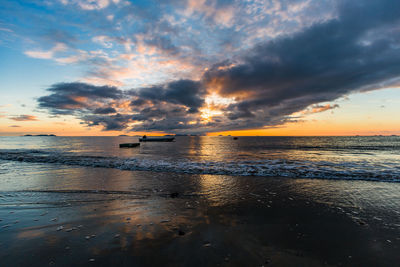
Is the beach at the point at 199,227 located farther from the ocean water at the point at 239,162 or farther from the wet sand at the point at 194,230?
the ocean water at the point at 239,162

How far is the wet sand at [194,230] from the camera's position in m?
3.92

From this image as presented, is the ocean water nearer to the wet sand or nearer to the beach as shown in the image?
the beach

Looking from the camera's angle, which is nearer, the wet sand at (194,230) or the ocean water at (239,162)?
the wet sand at (194,230)

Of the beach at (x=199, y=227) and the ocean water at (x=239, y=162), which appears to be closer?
the beach at (x=199, y=227)

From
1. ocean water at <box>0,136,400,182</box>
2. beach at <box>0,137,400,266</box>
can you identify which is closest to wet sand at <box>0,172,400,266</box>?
beach at <box>0,137,400,266</box>

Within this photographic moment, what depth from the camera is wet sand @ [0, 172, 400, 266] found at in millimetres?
3924

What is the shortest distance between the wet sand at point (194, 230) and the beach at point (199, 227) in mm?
27

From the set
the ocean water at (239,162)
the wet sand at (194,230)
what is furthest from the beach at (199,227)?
the ocean water at (239,162)

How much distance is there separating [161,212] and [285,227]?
4.40 meters

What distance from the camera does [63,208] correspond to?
6.94m

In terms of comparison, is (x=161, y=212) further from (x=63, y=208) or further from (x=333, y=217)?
(x=333, y=217)

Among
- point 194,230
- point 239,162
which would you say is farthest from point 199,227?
point 239,162

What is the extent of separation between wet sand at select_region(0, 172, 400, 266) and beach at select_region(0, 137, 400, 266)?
0.09ft

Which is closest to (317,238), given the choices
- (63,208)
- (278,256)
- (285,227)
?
(285,227)
